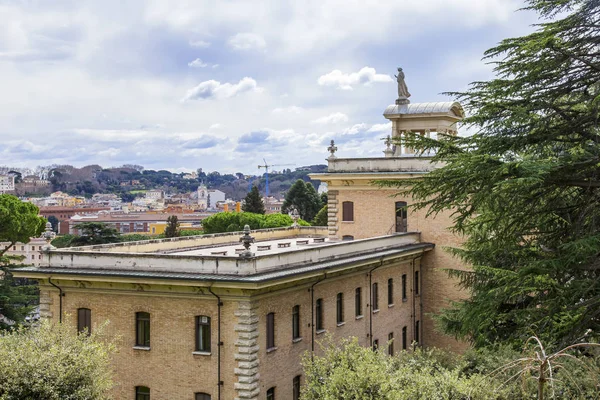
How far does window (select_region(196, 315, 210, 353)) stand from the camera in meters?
24.3

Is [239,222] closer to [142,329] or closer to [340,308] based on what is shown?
[340,308]

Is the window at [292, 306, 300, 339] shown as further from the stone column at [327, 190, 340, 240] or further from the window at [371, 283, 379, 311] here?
the stone column at [327, 190, 340, 240]

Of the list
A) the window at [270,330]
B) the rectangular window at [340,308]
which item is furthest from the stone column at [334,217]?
the window at [270,330]

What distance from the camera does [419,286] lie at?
3831 centimetres

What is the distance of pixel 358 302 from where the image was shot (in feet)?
102

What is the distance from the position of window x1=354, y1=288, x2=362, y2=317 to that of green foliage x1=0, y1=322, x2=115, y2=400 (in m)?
12.4

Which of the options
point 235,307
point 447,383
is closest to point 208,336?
point 235,307

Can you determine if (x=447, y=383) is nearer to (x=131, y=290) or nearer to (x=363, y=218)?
(x=131, y=290)

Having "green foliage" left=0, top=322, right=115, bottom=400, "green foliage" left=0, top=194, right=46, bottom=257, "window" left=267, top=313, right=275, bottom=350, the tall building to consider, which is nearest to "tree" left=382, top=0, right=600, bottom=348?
the tall building

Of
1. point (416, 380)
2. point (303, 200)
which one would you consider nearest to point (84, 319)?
point (416, 380)

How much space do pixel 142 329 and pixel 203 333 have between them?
240 cm

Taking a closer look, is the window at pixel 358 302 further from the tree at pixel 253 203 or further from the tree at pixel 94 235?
the tree at pixel 253 203

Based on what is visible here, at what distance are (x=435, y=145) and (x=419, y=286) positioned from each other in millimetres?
20919

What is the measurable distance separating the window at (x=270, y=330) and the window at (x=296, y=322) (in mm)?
1377
